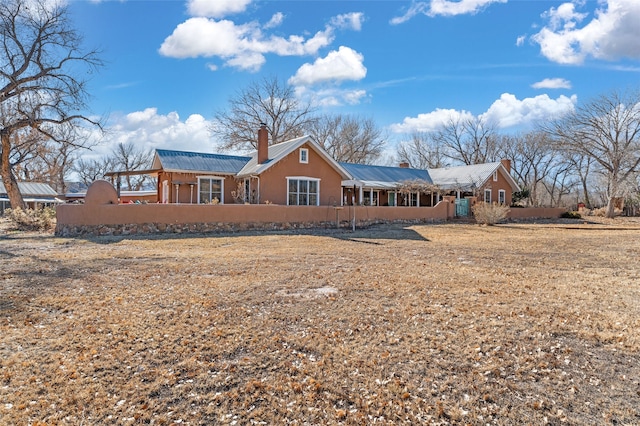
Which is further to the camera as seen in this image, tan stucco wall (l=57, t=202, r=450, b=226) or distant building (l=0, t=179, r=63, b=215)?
distant building (l=0, t=179, r=63, b=215)

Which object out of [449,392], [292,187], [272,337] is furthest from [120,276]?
[292,187]

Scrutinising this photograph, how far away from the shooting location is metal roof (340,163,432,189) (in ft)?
95.5

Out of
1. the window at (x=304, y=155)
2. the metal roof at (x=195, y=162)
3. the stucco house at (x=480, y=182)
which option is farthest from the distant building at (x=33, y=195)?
the stucco house at (x=480, y=182)

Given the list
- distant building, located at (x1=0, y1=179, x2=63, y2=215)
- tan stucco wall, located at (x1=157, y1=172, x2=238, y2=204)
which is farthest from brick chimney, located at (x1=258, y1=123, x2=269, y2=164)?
distant building, located at (x1=0, y1=179, x2=63, y2=215)

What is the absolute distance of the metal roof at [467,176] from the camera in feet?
104

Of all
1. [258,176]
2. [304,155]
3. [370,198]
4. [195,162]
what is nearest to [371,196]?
[370,198]

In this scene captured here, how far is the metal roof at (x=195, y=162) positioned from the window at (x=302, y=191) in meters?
3.79

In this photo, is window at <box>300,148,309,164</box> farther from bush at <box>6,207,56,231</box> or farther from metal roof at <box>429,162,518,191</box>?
metal roof at <box>429,162,518,191</box>

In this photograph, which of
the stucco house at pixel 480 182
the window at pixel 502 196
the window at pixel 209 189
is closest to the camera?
the window at pixel 209 189

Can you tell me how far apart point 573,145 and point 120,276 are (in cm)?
3528

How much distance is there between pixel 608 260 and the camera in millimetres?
10023

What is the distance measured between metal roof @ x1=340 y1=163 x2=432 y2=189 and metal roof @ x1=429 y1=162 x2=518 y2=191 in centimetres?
143

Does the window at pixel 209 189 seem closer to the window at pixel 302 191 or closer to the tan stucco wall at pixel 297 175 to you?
the tan stucco wall at pixel 297 175

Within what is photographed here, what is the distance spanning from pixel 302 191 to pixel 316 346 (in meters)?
18.8
